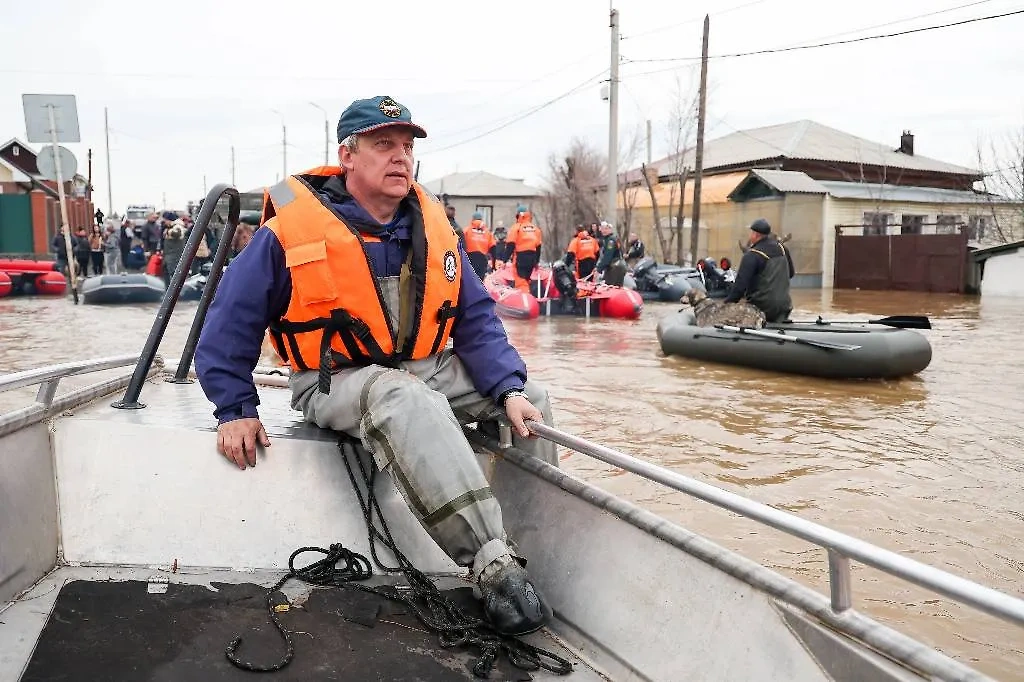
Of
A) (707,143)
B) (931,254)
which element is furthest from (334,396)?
(707,143)

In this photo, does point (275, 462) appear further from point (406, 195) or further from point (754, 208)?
point (754, 208)

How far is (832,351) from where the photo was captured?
29.7ft

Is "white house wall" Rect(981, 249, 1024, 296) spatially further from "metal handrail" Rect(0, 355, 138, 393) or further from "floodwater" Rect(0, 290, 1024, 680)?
"metal handrail" Rect(0, 355, 138, 393)

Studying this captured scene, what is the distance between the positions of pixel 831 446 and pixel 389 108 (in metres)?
4.75

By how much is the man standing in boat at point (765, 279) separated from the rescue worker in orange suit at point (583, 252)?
6.89m

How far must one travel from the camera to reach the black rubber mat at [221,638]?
6.75 ft

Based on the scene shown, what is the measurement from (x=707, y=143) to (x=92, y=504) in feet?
137

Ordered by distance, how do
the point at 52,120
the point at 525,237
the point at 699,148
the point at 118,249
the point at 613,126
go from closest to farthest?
1. the point at 52,120
2. the point at 525,237
3. the point at 613,126
4. the point at 118,249
5. the point at 699,148

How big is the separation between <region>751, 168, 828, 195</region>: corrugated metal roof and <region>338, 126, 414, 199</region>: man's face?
2791cm

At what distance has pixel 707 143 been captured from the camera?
138ft

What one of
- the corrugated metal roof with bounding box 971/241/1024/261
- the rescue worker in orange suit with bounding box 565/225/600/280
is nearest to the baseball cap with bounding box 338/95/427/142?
the rescue worker in orange suit with bounding box 565/225/600/280

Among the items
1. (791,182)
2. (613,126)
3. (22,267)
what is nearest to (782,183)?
→ (791,182)

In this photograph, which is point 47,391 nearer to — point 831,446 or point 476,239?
point 831,446

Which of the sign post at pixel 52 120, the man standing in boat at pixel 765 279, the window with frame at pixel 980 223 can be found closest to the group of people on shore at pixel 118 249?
the sign post at pixel 52 120
